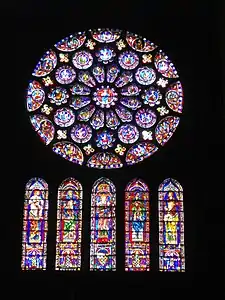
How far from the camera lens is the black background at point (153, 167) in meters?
15.5

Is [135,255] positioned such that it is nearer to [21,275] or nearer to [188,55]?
[21,275]

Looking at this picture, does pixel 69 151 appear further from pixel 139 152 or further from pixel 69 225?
pixel 69 225

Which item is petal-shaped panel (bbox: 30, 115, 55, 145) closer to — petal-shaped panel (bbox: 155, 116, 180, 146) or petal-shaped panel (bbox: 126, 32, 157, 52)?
petal-shaped panel (bbox: 155, 116, 180, 146)

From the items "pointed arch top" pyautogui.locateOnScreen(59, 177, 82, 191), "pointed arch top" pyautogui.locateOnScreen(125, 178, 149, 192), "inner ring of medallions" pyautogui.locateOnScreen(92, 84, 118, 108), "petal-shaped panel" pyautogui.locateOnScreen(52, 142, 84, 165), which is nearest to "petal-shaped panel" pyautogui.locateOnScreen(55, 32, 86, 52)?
"inner ring of medallions" pyautogui.locateOnScreen(92, 84, 118, 108)

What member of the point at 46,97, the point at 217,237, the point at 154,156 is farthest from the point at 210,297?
the point at 46,97

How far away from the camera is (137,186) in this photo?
16.3 meters

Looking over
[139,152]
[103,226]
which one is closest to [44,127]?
[139,152]

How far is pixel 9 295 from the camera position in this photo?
50.4ft

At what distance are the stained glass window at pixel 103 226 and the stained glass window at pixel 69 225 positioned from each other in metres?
0.26

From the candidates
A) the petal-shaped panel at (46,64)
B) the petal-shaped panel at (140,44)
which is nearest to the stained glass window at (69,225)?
→ the petal-shaped panel at (46,64)

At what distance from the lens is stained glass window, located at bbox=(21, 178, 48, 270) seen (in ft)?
52.2

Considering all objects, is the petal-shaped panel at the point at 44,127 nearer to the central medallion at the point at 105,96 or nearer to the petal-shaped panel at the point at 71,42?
the central medallion at the point at 105,96

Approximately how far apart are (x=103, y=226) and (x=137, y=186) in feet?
3.26

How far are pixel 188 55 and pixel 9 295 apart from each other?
5803 millimetres
